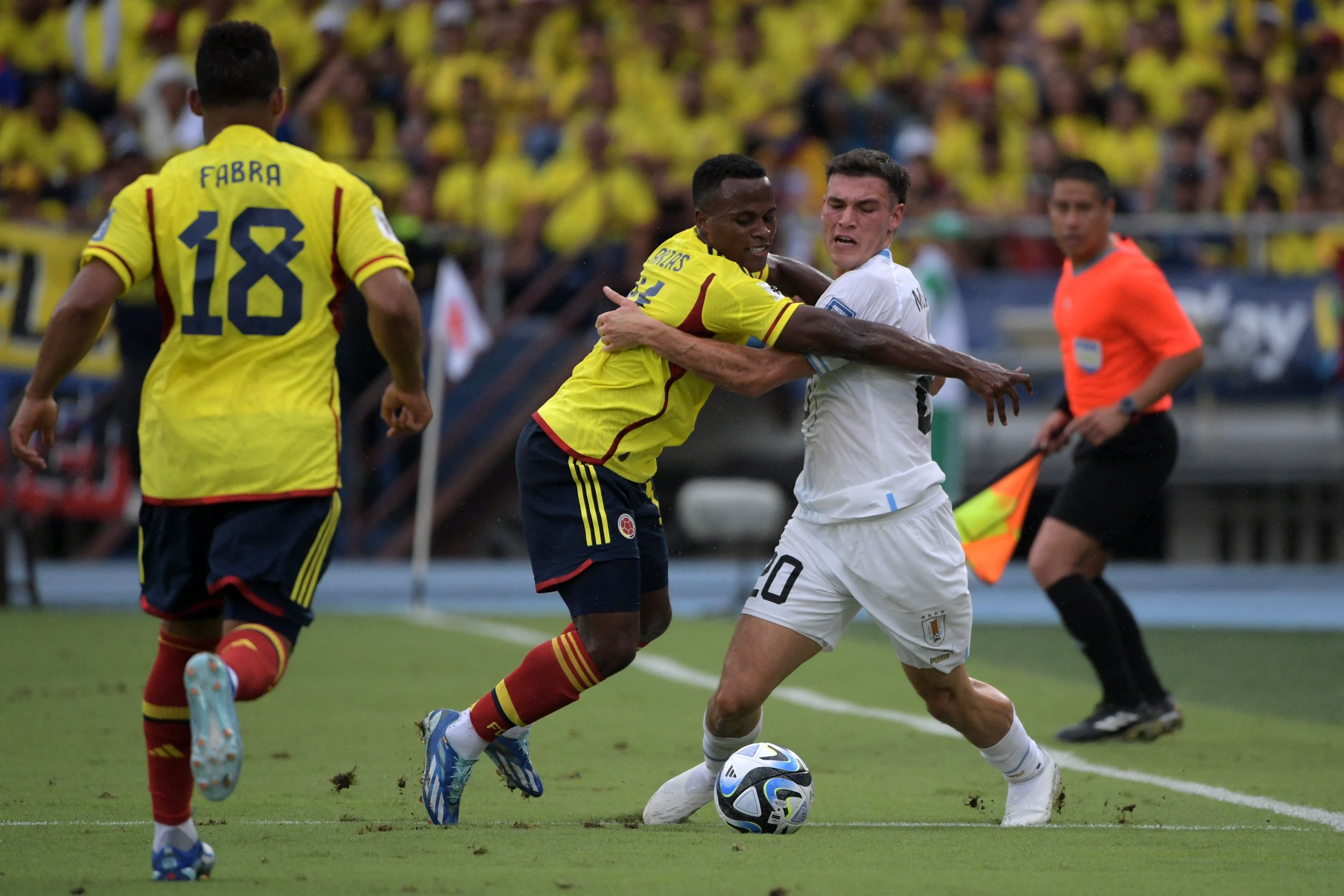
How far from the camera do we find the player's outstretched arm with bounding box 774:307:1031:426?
198 inches

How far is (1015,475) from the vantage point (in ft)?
25.9

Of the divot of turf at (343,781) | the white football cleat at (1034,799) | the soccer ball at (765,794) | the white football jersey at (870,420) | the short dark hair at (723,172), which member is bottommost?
the divot of turf at (343,781)

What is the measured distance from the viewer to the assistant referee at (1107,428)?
757 centimetres

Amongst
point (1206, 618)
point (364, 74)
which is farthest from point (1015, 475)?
point (364, 74)

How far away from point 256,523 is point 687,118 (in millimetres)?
12557

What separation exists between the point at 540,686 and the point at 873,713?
11.9 ft

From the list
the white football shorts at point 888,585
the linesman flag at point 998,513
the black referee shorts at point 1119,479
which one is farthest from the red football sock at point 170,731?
the black referee shorts at point 1119,479

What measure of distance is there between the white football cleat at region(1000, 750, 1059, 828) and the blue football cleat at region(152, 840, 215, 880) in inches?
96.5

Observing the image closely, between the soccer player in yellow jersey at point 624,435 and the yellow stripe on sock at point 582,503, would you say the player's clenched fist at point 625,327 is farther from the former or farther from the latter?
the yellow stripe on sock at point 582,503

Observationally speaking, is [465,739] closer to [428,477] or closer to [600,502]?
[600,502]

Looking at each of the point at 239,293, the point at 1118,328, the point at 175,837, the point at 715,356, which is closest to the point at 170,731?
the point at 175,837

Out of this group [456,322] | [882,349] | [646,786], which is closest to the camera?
[882,349]

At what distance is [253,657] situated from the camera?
4.13 metres

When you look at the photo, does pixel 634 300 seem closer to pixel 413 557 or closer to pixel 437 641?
pixel 437 641
